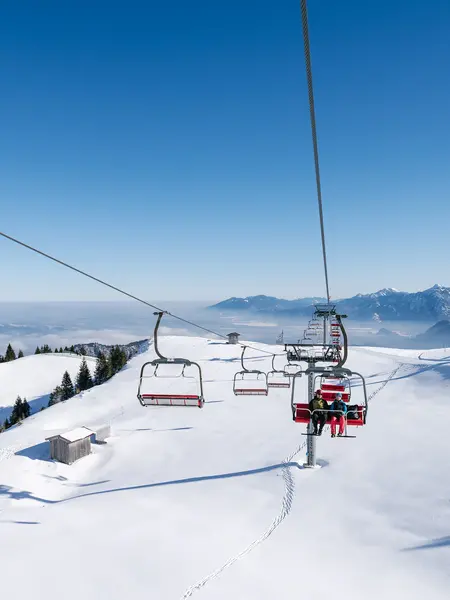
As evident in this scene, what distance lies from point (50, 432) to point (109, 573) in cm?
2642

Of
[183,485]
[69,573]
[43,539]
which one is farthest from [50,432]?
[69,573]

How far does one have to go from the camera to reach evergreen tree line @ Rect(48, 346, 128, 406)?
270 ft

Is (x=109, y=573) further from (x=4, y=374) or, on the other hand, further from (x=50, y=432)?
(x=4, y=374)

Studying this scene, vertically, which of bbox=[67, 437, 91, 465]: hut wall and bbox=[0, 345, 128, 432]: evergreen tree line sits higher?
bbox=[67, 437, 91, 465]: hut wall

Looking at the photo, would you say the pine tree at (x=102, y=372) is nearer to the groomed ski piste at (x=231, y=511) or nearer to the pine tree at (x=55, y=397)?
the pine tree at (x=55, y=397)

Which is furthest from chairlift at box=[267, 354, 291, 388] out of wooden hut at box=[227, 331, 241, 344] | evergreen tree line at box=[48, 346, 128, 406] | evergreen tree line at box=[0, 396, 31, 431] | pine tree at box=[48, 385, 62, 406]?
evergreen tree line at box=[0, 396, 31, 431]

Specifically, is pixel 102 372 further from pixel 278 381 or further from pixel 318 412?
pixel 318 412

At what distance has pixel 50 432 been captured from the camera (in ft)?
122

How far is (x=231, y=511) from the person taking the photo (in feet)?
64.5

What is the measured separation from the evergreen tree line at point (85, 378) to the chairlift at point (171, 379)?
2749cm

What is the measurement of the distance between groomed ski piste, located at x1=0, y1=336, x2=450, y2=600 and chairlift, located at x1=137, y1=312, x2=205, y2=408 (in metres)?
5.42

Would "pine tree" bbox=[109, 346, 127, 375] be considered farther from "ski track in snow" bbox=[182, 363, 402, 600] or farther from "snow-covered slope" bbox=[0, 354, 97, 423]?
"ski track in snow" bbox=[182, 363, 402, 600]

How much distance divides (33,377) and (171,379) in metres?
58.5

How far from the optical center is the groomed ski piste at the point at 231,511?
1413cm
